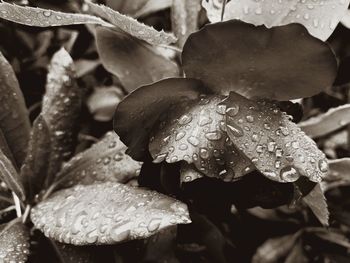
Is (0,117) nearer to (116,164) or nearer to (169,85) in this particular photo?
(116,164)

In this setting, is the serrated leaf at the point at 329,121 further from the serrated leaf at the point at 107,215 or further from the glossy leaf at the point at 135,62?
the serrated leaf at the point at 107,215

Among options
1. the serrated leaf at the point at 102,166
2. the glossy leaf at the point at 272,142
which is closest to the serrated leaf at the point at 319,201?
the glossy leaf at the point at 272,142

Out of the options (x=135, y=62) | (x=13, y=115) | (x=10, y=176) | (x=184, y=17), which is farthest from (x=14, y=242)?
(x=184, y=17)

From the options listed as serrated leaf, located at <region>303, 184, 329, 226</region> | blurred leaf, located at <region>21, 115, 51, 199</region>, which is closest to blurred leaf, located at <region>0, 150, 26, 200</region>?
blurred leaf, located at <region>21, 115, 51, 199</region>

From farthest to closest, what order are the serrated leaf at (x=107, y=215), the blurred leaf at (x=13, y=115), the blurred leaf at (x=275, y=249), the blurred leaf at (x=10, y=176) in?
the blurred leaf at (x=275, y=249) → the blurred leaf at (x=13, y=115) → the blurred leaf at (x=10, y=176) → the serrated leaf at (x=107, y=215)

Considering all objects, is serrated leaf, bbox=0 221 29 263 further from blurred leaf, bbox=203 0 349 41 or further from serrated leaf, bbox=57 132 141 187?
blurred leaf, bbox=203 0 349 41

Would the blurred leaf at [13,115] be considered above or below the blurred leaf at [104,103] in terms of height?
above
